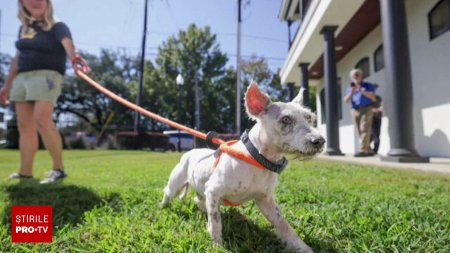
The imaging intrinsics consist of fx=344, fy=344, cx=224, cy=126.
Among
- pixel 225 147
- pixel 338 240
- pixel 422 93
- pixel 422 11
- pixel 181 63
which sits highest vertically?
pixel 181 63

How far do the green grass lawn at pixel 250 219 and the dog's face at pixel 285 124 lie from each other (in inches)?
25.8

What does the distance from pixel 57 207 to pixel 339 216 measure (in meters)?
2.40

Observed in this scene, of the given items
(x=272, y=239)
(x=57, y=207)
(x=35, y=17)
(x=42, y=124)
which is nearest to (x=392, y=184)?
(x=272, y=239)

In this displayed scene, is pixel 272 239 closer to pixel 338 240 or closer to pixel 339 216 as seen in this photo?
pixel 338 240

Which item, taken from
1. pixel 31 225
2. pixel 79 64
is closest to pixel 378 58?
pixel 79 64

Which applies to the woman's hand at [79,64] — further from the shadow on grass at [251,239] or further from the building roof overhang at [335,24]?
the building roof overhang at [335,24]

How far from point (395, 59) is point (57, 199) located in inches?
217

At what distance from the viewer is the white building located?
→ 19.3ft

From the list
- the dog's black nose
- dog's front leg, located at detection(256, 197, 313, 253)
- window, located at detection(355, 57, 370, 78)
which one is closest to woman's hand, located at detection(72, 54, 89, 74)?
dog's front leg, located at detection(256, 197, 313, 253)

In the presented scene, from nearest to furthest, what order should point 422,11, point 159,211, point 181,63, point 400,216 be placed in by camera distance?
point 400,216 < point 159,211 < point 422,11 < point 181,63

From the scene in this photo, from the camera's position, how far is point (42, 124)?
400 centimetres

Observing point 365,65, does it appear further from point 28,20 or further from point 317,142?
point 317,142

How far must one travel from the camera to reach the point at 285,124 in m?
1.96

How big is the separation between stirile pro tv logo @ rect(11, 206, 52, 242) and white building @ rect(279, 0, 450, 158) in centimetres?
542
